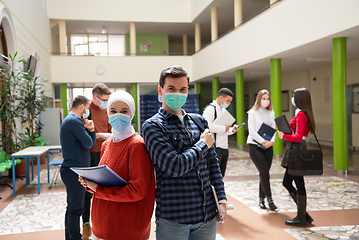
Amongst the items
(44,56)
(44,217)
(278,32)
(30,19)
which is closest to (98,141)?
(44,217)

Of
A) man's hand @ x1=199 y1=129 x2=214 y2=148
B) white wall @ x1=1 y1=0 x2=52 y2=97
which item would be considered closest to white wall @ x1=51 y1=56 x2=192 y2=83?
white wall @ x1=1 y1=0 x2=52 y2=97

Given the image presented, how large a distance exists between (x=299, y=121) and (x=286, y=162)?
0.57 meters

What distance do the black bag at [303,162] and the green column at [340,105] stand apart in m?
4.24

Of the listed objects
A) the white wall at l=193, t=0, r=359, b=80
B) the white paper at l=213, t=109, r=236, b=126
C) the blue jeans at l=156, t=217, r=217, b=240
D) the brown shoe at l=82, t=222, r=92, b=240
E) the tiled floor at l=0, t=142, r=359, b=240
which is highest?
the white wall at l=193, t=0, r=359, b=80

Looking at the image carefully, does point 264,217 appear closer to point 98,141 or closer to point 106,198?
point 98,141

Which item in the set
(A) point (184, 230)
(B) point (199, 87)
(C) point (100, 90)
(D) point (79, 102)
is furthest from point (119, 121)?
(B) point (199, 87)

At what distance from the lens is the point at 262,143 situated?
4.77 m

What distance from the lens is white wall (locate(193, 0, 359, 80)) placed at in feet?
23.9

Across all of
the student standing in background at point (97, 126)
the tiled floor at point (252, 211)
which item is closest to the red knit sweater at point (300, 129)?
the tiled floor at point (252, 211)

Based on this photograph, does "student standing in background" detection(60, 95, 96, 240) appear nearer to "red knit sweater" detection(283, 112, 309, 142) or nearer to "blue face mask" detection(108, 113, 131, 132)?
"blue face mask" detection(108, 113, 131, 132)

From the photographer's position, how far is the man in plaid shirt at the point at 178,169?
1.75 meters

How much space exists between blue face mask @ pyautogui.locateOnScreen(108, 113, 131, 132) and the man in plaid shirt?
194mm

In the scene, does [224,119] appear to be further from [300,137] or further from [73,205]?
[73,205]

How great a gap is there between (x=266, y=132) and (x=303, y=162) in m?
0.87
